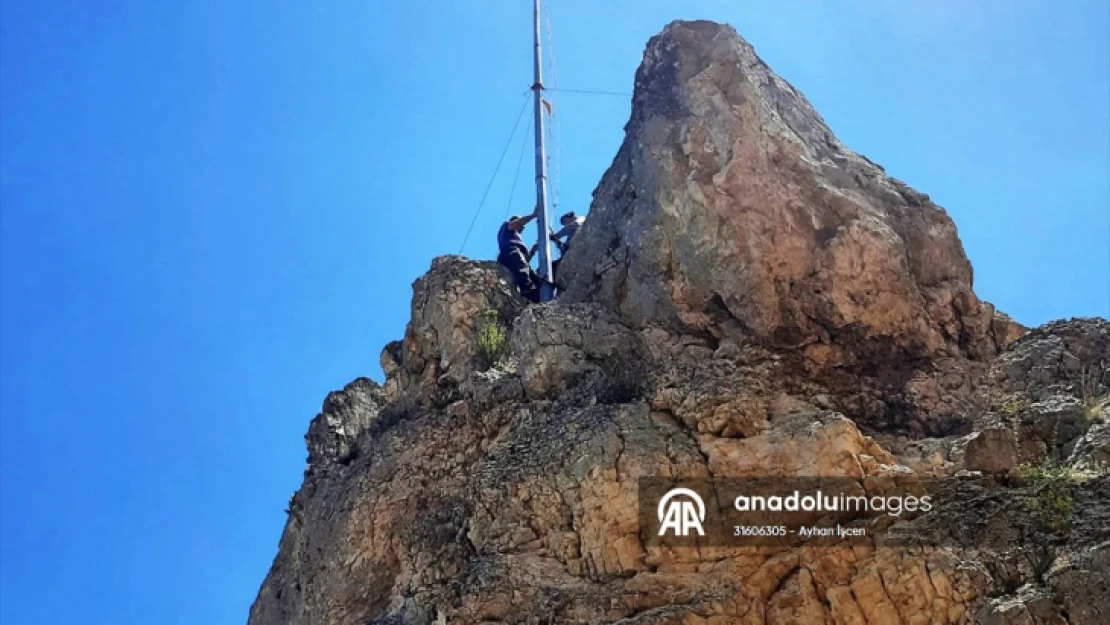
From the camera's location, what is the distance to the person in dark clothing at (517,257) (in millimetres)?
20562

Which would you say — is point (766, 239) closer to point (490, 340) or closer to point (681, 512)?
point (490, 340)

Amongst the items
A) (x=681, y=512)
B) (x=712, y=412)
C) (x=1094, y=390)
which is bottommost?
(x=681, y=512)

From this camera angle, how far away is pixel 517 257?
2116 cm

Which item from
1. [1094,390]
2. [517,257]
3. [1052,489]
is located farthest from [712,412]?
[517,257]

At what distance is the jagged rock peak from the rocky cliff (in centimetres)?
4

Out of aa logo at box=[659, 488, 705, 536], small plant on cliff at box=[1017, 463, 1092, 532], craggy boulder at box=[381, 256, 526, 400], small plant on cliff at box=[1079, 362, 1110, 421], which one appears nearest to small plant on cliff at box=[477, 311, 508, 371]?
craggy boulder at box=[381, 256, 526, 400]

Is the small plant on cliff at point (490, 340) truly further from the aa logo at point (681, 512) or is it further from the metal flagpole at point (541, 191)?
the aa logo at point (681, 512)

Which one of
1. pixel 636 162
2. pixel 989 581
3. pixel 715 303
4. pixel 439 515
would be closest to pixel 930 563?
pixel 989 581

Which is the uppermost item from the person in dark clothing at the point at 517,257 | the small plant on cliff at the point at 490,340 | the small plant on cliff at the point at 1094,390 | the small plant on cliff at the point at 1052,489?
the person in dark clothing at the point at 517,257

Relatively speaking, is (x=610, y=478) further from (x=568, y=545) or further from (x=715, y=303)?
(x=715, y=303)

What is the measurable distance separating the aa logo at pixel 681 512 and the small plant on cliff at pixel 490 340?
4324mm

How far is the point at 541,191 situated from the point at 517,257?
235 centimetres

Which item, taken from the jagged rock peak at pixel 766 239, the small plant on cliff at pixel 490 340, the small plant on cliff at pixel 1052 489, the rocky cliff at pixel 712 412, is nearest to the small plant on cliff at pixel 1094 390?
the rocky cliff at pixel 712 412

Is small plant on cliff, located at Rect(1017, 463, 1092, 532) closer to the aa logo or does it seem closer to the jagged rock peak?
the jagged rock peak
